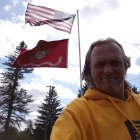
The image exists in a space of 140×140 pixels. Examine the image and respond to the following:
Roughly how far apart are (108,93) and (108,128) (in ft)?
1.33

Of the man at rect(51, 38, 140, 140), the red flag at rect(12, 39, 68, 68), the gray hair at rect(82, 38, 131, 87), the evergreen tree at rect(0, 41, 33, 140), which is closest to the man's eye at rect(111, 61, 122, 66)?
the man at rect(51, 38, 140, 140)

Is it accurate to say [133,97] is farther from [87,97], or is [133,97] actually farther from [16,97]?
[16,97]

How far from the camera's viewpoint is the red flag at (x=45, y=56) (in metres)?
16.2

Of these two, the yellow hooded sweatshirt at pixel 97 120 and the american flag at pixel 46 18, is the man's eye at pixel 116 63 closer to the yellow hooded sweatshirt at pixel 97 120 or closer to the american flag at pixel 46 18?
the yellow hooded sweatshirt at pixel 97 120

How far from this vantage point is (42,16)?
54.3 feet

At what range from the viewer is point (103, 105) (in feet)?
9.30

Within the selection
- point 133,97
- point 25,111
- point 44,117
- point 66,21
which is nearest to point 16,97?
point 25,111

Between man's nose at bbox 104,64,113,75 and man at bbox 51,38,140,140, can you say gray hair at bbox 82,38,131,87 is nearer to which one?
man at bbox 51,38,140,140

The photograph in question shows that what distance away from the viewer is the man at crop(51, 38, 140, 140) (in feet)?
8.40

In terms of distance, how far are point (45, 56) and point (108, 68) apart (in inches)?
534

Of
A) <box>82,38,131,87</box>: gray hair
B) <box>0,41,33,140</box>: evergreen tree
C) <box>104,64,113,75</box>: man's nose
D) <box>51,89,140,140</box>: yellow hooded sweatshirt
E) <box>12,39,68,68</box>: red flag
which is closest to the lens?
<box>51,89,140,140</box>: yellow hooded sweatshirt

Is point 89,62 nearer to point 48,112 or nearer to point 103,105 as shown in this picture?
point 103,105

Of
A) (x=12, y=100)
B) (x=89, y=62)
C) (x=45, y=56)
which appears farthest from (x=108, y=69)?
(x=12, y=100)

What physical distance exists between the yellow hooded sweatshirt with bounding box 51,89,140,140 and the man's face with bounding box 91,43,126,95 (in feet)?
0.28
